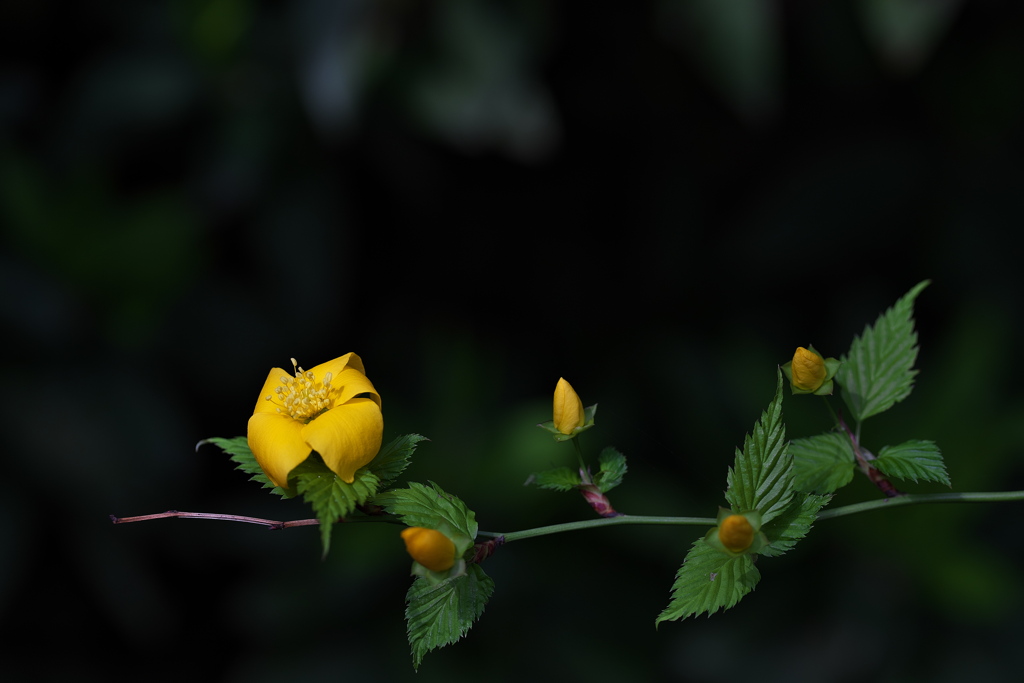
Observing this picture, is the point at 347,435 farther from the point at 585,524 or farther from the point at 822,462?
the point at 822,462

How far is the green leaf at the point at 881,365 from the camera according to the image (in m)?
0.66

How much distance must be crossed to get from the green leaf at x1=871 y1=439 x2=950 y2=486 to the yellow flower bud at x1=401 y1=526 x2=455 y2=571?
0.33 m

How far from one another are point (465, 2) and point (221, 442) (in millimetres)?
1230

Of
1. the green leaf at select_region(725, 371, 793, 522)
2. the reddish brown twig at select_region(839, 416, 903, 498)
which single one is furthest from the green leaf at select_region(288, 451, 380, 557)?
the reddish brown twig at select_region(839, 416, 903, 498)

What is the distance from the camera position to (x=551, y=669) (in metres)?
1.99

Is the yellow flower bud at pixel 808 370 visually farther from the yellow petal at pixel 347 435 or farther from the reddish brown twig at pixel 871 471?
the yellow petal at pixel 347 435

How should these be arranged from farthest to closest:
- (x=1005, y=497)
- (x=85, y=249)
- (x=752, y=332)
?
(x=752, y=332) → (x=85, y=249) → (x=1005, y=497)

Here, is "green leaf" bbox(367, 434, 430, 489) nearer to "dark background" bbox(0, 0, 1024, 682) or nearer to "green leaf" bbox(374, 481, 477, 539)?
"green leaf" bbox(374, 481, 477, 539)

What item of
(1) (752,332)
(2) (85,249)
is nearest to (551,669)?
(1) (752,332)

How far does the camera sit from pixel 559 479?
1.97 feet

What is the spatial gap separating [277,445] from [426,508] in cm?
11

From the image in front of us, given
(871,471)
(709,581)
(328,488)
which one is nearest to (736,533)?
(709,581)

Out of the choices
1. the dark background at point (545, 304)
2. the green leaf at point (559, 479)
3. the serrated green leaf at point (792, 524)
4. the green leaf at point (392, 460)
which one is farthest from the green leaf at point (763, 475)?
the dark background at point (545, 304)

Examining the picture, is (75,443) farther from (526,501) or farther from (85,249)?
(526,501)
